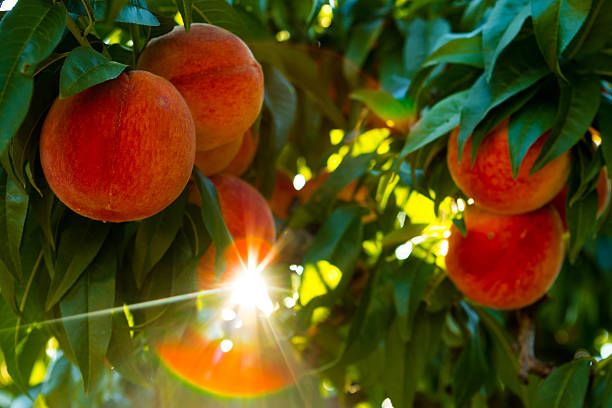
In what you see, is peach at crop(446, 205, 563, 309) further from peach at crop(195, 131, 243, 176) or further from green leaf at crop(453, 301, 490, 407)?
peach at crop(195, 131, 243, 176)

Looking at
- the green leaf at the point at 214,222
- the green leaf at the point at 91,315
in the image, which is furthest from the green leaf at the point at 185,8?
the green leaf at the point at 91,315

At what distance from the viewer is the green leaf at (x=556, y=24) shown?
1.04 metres

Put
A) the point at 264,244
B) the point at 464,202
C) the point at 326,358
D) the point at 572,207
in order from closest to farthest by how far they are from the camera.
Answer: the point at 572,207, the point at 264,244, the point at 464,202, the point at 326,358

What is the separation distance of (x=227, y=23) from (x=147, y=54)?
154 millimetres

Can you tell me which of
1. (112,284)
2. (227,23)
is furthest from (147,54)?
(112,284)

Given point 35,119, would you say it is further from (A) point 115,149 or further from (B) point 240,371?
(B) point 240,371

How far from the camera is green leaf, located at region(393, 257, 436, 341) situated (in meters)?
1.32

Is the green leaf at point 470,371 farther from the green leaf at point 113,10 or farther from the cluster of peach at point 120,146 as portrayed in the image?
the green leaf at point 113,10

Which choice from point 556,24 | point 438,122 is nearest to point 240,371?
point 438,122

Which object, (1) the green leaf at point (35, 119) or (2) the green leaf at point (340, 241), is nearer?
(1) the green leaf at point (35, 119)

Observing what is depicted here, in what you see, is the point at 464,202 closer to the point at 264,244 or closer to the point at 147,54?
the point at 264,244

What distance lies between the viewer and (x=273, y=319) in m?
1.36

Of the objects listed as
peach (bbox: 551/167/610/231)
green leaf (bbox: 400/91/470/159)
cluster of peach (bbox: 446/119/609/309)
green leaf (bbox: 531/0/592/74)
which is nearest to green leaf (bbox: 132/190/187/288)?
green leaf (bbox: 400/91/470/159)

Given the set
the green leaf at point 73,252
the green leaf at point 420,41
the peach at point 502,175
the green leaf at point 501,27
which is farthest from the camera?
the green leaf at point 420,41
